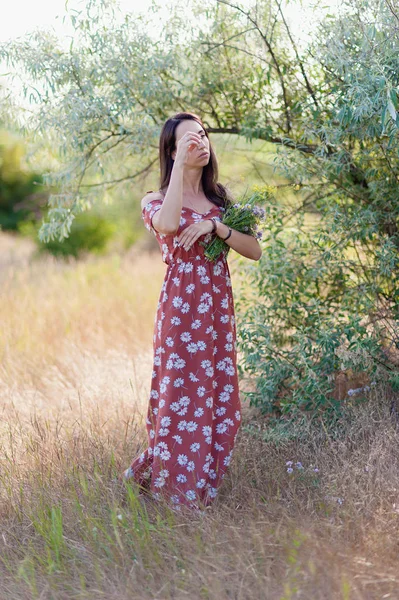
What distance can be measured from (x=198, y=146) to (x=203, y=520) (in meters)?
1.62

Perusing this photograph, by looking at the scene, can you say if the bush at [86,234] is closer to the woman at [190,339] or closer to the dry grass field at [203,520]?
the dry grass field at [203,520]

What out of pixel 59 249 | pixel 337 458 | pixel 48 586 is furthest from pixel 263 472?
pixel 59 249

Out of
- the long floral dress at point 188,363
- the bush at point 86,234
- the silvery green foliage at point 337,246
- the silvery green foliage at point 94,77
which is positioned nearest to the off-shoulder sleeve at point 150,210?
the long floral dress at point 188,363

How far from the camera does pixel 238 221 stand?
10.6ft

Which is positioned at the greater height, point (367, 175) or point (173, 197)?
point (367, 175)

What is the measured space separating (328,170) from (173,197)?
1365 mm

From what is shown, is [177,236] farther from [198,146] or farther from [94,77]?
[94,77]

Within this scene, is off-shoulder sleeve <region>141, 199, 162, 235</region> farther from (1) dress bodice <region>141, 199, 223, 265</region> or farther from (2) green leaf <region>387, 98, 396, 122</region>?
(2) green leaf <region>387, 98, 396, 122</region>

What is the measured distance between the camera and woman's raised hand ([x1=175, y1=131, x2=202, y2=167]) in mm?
3049

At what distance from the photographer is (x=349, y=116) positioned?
11.3 feet

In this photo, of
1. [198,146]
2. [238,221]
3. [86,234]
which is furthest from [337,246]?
[86,234]

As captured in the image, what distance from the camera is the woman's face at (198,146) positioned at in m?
3.14

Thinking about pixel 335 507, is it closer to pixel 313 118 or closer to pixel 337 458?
pixel 337 458

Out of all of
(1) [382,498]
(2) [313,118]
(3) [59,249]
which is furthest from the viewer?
(3) [59,249]
